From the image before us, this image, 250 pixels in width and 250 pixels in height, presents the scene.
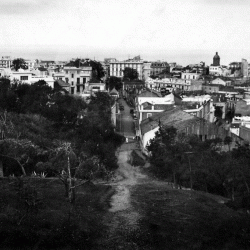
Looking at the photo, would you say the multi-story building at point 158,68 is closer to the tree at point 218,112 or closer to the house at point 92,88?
the tree at point 218,112

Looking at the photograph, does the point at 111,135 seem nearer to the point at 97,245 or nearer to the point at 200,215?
the point at 200,215

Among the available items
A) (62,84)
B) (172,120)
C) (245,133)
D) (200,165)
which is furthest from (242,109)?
(200,165)

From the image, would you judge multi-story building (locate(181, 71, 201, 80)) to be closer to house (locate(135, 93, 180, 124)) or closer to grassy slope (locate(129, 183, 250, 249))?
house (locate(135, 93, 180, 124))

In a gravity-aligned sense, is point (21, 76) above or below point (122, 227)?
above

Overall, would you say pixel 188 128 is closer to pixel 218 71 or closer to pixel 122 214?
pixel 122 214

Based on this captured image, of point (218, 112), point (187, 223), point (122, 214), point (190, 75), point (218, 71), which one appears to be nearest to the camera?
point (187, 223)

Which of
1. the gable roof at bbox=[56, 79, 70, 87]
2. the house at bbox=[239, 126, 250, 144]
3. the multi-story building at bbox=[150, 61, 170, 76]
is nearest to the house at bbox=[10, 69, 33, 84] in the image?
the gable roof at bbox=[56, 79, 70, 87]
